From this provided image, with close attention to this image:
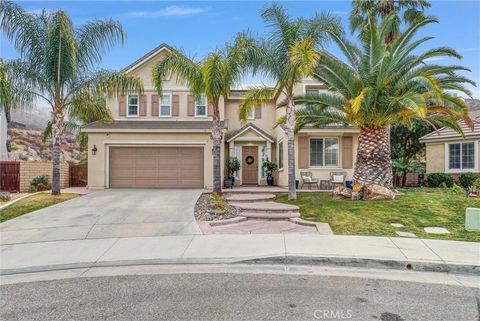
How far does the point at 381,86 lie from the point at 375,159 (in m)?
2.81

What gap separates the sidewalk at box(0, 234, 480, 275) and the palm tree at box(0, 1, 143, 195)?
26.3 ft

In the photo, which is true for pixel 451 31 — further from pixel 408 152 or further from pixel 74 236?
pixel 74 236

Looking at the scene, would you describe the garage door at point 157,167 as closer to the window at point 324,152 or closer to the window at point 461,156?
the window at point 324,152

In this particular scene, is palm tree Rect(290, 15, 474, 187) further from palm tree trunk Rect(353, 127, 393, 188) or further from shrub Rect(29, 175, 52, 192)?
shrub Rect(29, 175, 52, 192)

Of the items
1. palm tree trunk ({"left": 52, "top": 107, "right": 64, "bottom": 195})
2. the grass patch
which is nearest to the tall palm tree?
palm tree trunk ({"left": 52, "top": 107, "right": 64, "bottom": 195})

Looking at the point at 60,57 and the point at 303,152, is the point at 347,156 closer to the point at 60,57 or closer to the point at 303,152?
the point at 303,152

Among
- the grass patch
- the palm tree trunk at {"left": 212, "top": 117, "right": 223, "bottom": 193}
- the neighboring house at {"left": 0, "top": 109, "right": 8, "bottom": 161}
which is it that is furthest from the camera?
the neighboring house at {"left": 0, "top": 109, "right": 8, "bottom": 161}

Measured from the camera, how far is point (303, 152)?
1812 centimetres

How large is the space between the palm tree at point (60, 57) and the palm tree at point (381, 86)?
28.4ft

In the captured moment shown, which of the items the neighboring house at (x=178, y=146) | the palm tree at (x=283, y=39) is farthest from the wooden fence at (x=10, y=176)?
the palm tree at (x=283, y=39)

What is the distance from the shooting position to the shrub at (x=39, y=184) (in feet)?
57.9

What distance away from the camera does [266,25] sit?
13711 millimetres

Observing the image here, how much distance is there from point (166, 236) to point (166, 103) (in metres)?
13.2

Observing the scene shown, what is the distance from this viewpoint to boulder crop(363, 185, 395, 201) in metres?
12.8
